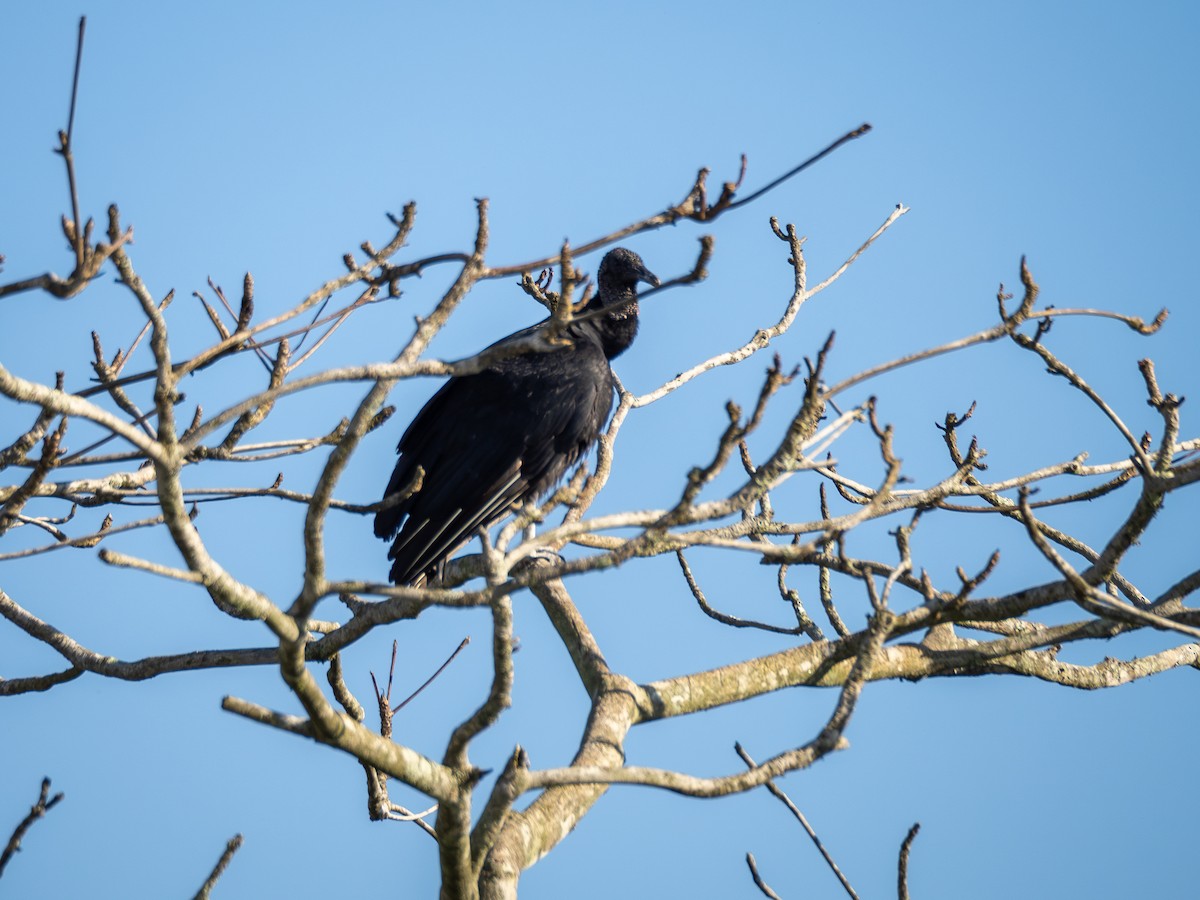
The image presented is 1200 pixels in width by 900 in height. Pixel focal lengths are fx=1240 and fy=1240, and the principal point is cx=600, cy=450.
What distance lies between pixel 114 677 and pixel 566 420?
1866 mm

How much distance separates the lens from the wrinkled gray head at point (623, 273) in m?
5.25

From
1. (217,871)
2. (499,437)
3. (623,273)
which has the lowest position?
(217,871)

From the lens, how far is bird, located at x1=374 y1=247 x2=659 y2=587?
4.29 m

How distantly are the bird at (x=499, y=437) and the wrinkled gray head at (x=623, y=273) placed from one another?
1.96 feet

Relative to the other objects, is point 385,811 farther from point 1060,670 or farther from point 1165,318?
point 1165,318

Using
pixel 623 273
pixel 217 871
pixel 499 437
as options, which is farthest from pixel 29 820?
pixel 623 273

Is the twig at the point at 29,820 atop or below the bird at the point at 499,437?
below

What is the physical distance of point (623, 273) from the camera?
529cm

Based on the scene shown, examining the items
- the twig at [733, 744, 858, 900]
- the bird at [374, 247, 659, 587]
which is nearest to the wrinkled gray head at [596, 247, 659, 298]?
the bird at [374, 247, 659, 587]

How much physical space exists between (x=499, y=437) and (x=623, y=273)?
1188 mm

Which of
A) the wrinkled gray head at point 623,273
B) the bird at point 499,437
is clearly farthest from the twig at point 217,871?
the wrinkled gray head at point 623,273

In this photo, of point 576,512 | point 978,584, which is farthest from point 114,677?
point 978,584

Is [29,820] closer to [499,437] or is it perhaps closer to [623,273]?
[499,437]

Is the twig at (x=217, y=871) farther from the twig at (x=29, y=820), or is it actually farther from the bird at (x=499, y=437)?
the bird at (x=499, y=437)
